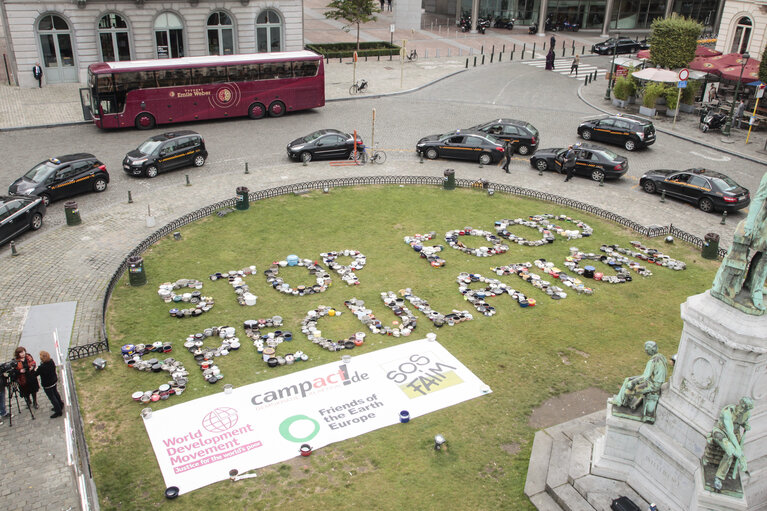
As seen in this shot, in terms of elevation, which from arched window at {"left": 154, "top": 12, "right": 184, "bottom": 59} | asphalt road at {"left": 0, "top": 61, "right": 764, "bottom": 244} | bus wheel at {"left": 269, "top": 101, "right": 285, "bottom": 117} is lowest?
asphalt road at {"left": 0, "top": 61, "right": 764, "bottom": 244}

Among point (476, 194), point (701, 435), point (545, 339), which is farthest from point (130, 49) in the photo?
point (701, 435)

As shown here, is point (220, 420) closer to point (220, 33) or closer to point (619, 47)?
point (220, 33)

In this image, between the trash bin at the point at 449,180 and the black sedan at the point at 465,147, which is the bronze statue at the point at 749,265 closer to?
the trash bin at the point at 449,180

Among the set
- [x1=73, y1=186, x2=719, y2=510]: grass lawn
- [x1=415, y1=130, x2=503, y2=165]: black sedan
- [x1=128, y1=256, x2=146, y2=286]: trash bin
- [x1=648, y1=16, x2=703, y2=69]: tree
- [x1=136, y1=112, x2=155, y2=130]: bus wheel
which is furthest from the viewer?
[x1=648, y1=16, x2=703, y2=69]: tree

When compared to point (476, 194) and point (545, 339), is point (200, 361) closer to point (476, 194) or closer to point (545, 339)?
point (545, 339)

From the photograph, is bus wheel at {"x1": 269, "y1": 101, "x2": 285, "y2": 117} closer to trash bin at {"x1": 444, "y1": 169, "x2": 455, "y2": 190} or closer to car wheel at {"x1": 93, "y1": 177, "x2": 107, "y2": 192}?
car wheel at {"x1": 93, "y1": 177, "x2": 107, "y2": 192}

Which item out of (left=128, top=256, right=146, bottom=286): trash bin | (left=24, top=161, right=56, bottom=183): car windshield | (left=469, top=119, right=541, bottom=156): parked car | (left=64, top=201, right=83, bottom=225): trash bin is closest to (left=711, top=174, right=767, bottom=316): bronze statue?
(left=128, top=256, right=146, bottom=286): trash bin
